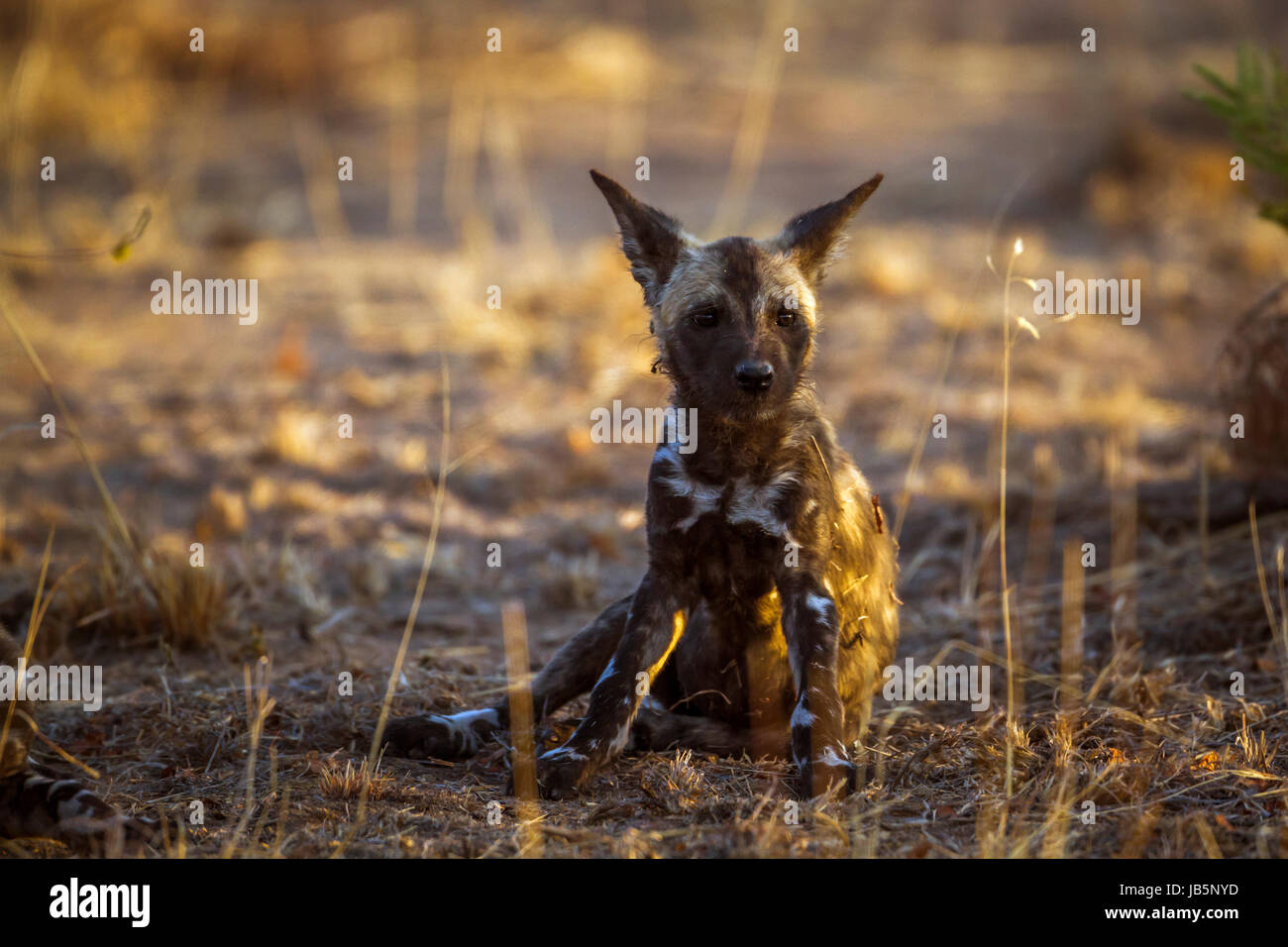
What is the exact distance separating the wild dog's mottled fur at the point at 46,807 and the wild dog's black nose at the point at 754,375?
2.26m

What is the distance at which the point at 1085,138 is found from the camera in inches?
592

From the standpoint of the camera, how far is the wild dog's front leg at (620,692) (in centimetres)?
415

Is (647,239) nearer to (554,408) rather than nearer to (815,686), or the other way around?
(815,686)

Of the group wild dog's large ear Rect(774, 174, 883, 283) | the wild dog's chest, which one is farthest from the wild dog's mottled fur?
wild dog's large ear Rect(774, 174, 883, 283)

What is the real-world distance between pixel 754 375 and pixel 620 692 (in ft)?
3.76

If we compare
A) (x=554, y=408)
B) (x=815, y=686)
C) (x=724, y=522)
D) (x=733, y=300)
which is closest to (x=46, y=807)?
(x=724, y=522)

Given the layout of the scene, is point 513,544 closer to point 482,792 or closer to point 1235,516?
point 482,792

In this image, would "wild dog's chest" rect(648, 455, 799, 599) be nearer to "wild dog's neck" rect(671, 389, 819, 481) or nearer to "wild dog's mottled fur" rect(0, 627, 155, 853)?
"wild dog's neck" rect(671, 389, 819, 481)

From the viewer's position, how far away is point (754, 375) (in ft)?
13.9

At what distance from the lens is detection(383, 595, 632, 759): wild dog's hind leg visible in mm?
4590

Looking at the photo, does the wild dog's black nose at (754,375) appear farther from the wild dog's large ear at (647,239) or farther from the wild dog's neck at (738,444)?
the wild dog's large ear at (647,239)

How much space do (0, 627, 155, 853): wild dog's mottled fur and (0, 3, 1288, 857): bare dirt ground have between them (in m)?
0.09
